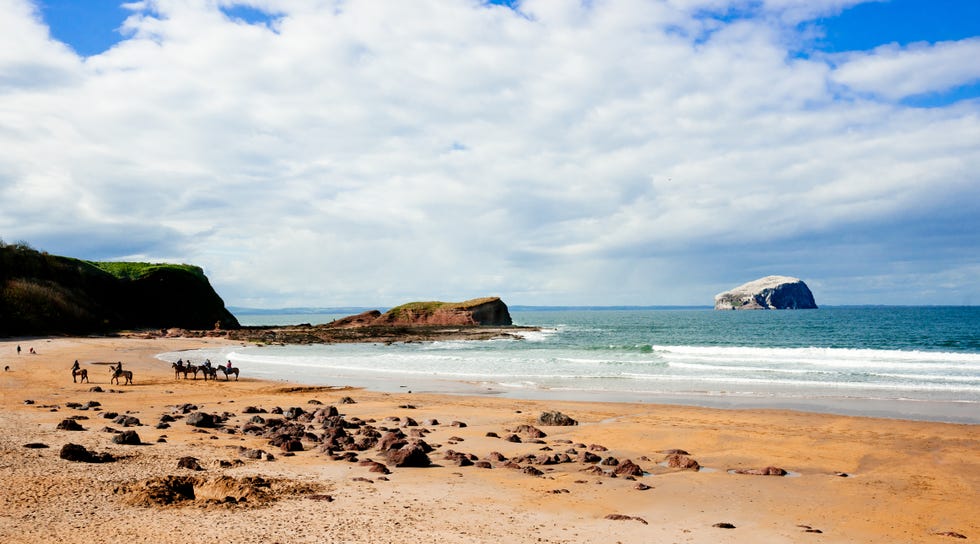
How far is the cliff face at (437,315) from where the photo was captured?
94000 mm

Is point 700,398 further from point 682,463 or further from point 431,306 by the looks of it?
point 431,306

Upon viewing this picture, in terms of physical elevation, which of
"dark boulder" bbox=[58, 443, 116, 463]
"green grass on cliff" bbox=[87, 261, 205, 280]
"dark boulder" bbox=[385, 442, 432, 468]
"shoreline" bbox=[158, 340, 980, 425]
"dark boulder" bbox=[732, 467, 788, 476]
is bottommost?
"shoreline" bbox=[158, 340, 980, 425]

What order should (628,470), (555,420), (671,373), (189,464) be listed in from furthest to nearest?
(671,373) → (555,420) → (628,470) → (189,464)

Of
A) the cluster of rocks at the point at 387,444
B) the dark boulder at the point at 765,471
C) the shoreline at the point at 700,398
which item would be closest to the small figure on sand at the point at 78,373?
the shoreline at the point at 700,398

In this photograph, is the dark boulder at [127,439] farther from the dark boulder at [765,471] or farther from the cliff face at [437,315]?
the cliff face at [437,315]

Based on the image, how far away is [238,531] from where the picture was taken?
286 inches

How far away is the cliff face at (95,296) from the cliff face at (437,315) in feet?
64.2

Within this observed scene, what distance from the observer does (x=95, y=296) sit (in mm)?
68500

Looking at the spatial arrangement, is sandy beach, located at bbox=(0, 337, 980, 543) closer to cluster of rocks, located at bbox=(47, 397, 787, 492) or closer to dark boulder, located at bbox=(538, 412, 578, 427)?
cluster of rocks, located at bbox=(47, 397, 787, 492)

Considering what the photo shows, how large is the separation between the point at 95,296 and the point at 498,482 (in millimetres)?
72876

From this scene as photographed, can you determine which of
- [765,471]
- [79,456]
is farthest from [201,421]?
[765,471]

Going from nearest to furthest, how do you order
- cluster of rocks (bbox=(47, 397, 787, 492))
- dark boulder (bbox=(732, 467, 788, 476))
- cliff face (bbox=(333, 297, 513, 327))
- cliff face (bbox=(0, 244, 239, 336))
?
1. cluster of rocks (bbox=(47, 397, 787, 492))
2. dark boulder (bbox=(732, 467, 788, 476))
3. cliff face (bbox=(0, 244, 239, 336))
4. cliff face (bbox=(333, 297, 513, 327))

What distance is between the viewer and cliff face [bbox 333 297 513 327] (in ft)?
308

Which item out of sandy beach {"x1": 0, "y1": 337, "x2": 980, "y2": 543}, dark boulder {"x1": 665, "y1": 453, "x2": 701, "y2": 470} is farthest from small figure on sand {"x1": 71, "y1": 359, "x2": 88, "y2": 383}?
dark boulder {"x1": 665, "y1": 453, "x2": 701, "y2": 470}
